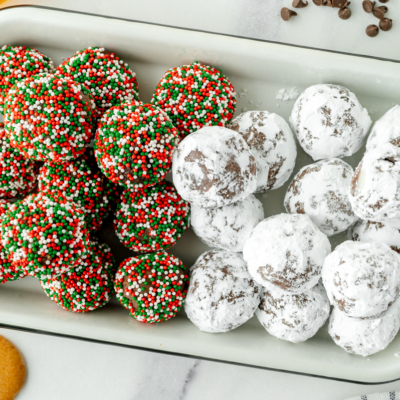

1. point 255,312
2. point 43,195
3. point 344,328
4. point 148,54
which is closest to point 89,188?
point 43,195

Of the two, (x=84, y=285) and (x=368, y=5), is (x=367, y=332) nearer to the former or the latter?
(x=84, y=285)

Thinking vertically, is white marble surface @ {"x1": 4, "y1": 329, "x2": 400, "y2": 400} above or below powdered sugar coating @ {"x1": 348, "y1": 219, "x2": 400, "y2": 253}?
below

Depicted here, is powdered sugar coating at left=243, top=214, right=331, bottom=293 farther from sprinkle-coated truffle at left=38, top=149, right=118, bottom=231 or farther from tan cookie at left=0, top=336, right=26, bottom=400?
tan cookie at left=0, top=336, right=26, bottom=400

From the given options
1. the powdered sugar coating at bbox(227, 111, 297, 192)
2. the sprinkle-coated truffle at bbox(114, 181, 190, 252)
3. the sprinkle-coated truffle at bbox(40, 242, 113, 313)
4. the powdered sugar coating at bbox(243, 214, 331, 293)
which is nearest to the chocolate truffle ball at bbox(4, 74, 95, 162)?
the sprinkle-coated truffle at bbox(114, 181, 190, 252)

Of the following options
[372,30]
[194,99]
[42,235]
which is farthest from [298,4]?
[42,235]

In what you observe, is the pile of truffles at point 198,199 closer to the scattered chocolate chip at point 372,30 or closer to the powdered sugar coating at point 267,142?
the powdered sugar coating at point 267,142

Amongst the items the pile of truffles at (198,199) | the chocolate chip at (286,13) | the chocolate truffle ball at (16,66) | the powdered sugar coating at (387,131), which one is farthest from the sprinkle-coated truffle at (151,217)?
the chocolate chip at (286,13)
